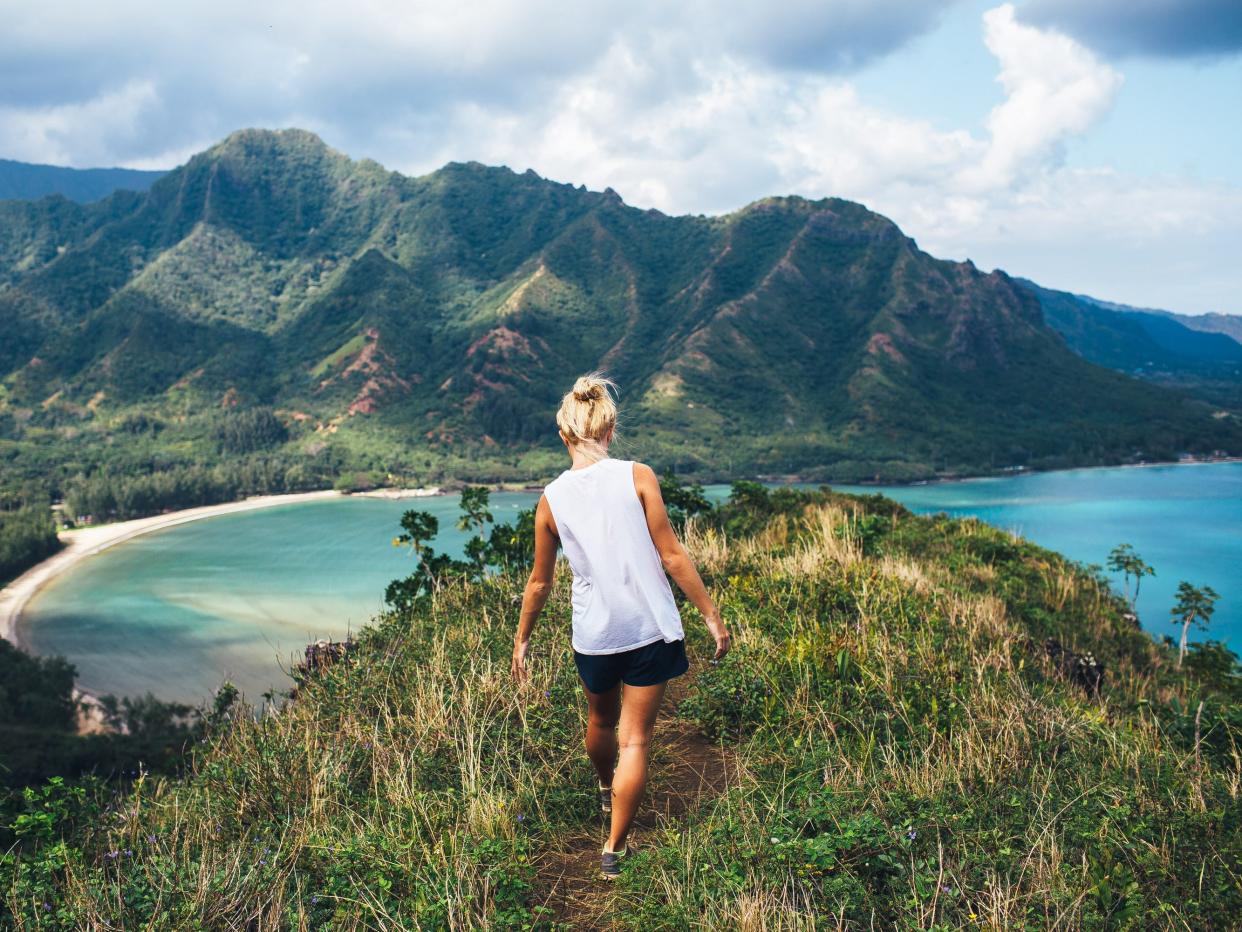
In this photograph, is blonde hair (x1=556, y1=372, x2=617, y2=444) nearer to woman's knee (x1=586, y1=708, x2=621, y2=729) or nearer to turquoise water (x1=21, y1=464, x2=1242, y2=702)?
woman's knee (x1=586, y1=708, x2=621, y2=729)

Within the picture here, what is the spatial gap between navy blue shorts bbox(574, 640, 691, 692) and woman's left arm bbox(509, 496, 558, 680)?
12.4 inches

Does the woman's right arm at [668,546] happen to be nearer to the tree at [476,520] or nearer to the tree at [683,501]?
the tree at [476,520]

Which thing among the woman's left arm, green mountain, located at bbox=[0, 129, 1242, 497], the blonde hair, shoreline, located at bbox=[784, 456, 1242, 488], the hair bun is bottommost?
shoreline, located at bbox=[784, 456, 1242, 488]

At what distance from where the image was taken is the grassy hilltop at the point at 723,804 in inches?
96.9

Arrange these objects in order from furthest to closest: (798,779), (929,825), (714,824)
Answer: (798,779) < (714,824) < (929,825)

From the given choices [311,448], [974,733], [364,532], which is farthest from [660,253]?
[974,733]

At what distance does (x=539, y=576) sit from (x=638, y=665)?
1.75ft

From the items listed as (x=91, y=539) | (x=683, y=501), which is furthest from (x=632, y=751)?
(x=91, y=539)

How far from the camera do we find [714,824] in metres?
2.94

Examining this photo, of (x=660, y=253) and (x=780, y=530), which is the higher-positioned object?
(x=660, y=253)

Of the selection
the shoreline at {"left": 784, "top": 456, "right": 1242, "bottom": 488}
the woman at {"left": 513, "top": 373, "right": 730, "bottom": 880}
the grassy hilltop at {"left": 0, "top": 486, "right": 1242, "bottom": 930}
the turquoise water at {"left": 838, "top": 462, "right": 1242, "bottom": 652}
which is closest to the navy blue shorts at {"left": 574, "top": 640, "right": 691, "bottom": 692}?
the woman at {"left": 513, "top": 373, "right": 730, "bottom": 880}

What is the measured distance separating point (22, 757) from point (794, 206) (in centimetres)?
14959

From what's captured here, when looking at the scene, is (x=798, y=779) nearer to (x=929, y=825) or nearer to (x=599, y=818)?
(x=929, y=825)

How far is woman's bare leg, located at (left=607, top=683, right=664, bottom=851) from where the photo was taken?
270 centimetres
